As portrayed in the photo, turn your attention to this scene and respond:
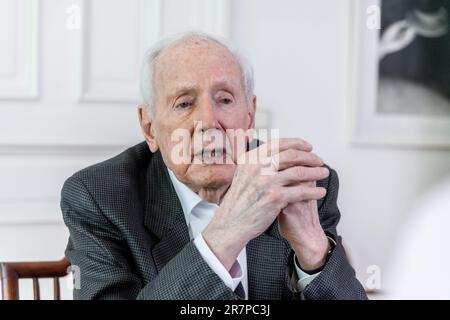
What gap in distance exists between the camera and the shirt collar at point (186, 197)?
2.73 feet

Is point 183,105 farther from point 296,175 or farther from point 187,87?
point 296,175

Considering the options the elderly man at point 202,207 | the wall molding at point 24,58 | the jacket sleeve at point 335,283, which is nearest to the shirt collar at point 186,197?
the elderly man at point 202,207

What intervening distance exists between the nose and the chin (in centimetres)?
6

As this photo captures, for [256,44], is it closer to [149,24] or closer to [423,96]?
[149,24]

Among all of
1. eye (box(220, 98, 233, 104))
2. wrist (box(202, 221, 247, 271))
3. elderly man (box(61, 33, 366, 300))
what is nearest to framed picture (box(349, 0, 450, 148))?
elderly man (box(61, 33, 366, 300))

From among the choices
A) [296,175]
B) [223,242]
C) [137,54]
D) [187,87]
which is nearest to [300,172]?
[296,175]

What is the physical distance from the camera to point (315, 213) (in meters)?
0.71


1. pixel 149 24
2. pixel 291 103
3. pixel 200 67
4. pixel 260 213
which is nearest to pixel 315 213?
pixel 260 213

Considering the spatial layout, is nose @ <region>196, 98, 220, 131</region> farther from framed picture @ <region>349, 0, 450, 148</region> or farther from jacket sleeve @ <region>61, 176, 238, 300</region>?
framed picture @ <region>349, 0, 450, 148</region>

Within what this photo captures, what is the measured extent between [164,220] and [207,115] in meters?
0.17

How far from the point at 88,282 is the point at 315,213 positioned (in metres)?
0.32

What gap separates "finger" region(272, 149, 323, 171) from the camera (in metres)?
0.63

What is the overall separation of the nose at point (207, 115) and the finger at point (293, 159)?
15 centimetres

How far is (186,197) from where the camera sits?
33.0 inches
